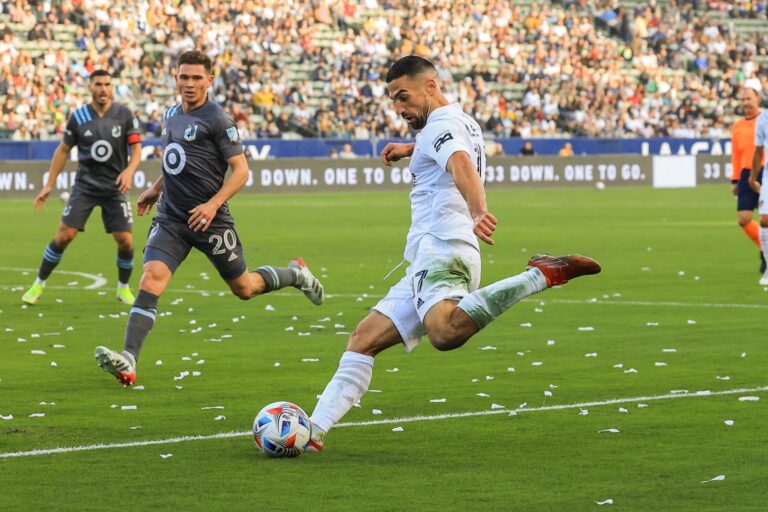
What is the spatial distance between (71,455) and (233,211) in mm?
28721

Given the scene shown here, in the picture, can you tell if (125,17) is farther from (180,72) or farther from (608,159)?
(180,72)

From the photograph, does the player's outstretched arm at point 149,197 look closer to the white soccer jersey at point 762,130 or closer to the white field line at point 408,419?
the white field line at point 408,419

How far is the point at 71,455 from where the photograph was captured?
800 cm

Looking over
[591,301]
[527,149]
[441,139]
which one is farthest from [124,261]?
[527,149]

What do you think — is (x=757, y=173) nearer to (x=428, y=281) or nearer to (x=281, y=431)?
(x=428, y=281)

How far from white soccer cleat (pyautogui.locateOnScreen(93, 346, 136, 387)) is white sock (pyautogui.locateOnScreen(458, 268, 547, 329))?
315 centimetres

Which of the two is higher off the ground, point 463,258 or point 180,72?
point 180,72

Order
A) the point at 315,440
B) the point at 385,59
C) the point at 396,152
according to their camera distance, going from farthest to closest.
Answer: the point at 385,59
the point at 396,152
the point at 315,440

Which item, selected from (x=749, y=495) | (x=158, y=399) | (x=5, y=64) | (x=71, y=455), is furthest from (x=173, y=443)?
(x=5, y=64)

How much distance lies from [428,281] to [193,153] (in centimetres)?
398

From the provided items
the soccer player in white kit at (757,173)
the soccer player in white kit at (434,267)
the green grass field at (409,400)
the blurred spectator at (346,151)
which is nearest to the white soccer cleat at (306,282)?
the green grass field at (409,400)

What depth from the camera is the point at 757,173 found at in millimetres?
18547

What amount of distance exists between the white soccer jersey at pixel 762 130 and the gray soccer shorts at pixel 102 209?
22.7 ft

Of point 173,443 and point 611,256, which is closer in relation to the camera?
point 173,443
